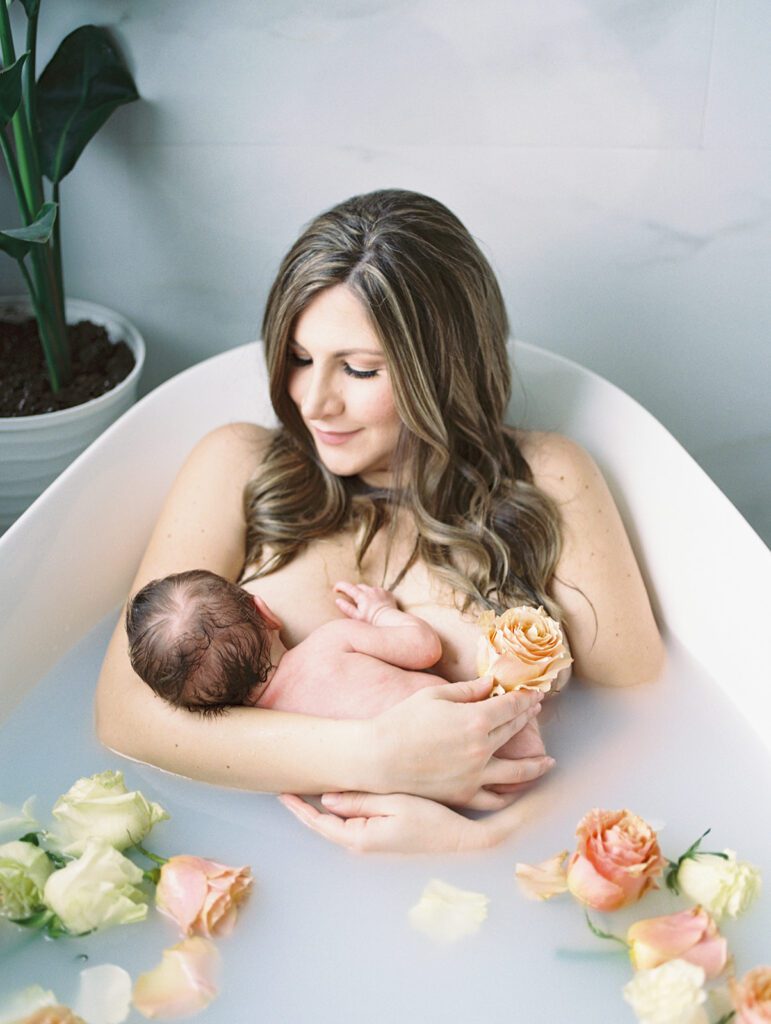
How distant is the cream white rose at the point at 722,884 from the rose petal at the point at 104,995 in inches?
27.3

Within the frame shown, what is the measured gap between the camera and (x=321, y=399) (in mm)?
1812

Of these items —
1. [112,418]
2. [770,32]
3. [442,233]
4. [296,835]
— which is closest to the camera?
[296,835]

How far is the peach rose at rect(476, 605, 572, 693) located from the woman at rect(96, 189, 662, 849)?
0.04m

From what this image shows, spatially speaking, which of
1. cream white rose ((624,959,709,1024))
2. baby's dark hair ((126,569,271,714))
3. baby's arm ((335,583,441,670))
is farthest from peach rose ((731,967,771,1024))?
baby's dark hair ((126,569,271,714))

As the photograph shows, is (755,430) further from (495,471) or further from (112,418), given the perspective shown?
(112,418)

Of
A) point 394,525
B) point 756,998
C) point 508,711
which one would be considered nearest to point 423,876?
point 508,711

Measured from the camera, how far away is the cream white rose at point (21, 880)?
1.48 meters

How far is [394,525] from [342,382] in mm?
292

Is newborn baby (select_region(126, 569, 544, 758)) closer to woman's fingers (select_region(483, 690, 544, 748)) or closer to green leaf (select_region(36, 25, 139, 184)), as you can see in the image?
woman's fingers (select_region(483, 690, 544, 748))

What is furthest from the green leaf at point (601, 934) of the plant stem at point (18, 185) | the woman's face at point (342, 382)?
the plant stem at point (18, 185)

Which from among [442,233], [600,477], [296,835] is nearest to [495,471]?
[600,477]

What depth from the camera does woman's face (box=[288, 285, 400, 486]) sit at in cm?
179

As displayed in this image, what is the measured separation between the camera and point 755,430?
9.09 feet

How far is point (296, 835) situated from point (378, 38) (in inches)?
59.7
